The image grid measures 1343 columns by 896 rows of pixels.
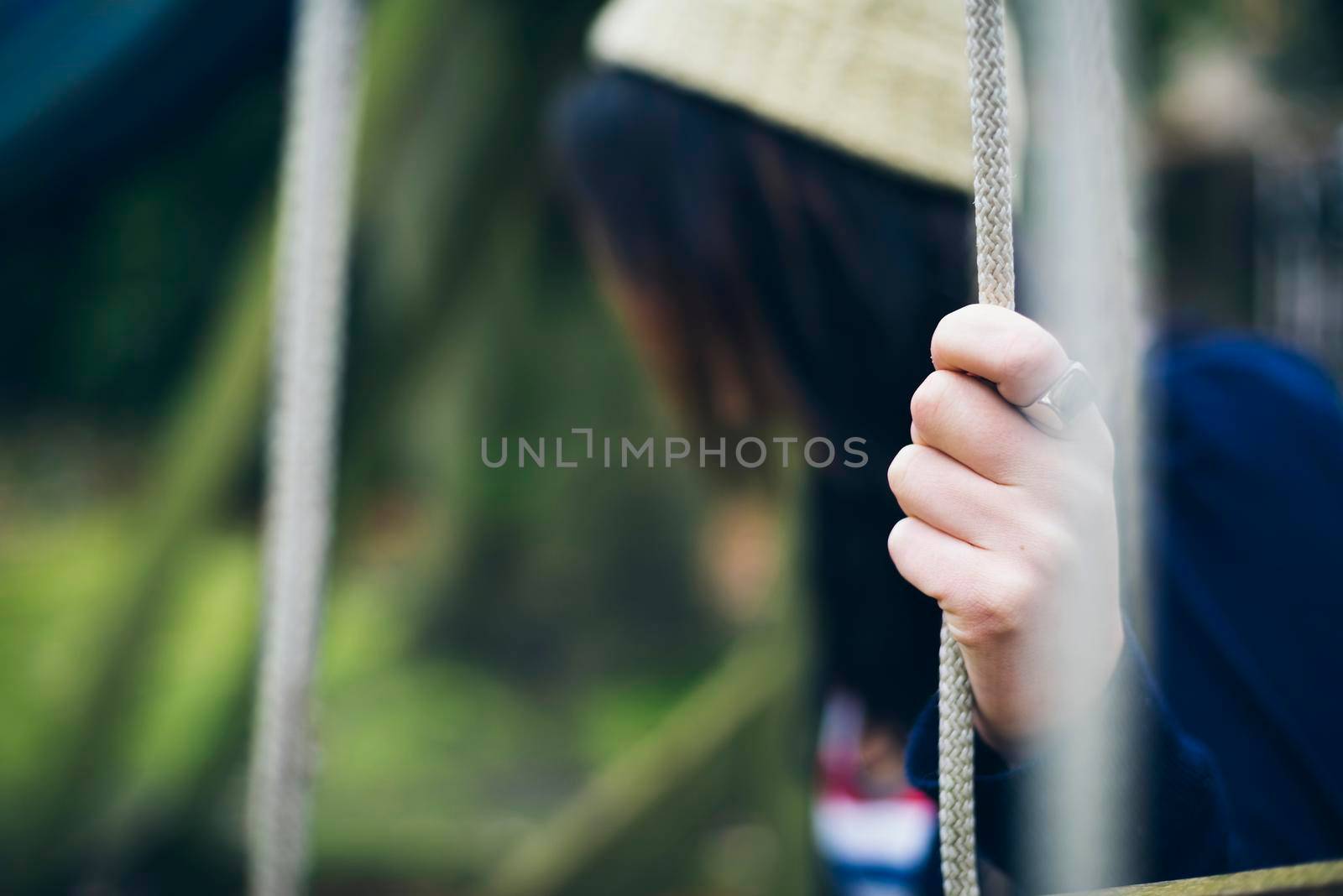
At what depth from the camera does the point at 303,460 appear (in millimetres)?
481

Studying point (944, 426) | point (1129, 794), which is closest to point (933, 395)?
point (944, 426)

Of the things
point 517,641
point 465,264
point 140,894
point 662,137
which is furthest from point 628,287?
point 517,641

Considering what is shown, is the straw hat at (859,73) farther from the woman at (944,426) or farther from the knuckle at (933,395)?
the knuckle at (933,395)

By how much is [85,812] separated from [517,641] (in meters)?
1.18

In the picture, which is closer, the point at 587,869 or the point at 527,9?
the point at 527,9

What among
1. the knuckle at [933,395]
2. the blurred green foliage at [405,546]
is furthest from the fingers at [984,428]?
the blurred green foliage at [405,546]

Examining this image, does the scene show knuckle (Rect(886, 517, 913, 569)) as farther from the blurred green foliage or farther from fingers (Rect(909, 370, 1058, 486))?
the blurred green foliage

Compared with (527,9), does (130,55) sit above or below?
below

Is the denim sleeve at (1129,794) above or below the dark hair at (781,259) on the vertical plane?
below

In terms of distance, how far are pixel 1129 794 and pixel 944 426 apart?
0.18 meters

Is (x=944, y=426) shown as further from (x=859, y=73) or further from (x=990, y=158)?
(x=859, y=73)

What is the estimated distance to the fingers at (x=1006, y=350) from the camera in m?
0.27

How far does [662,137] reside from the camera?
0.66 metres

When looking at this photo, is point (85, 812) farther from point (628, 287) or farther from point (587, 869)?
point (628, 287)
